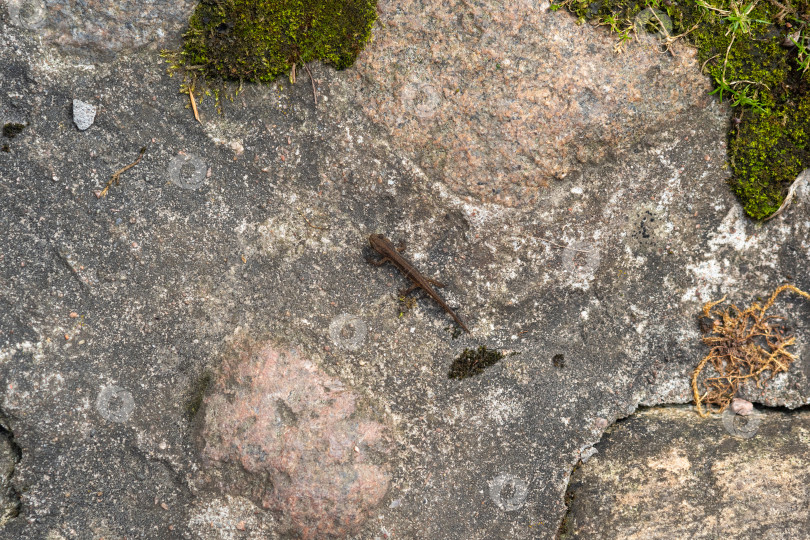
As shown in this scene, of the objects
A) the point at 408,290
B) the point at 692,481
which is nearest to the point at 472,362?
the point at 408,290

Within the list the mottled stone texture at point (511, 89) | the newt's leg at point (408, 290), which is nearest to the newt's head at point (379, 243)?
the newt's leg at point (408, 290)

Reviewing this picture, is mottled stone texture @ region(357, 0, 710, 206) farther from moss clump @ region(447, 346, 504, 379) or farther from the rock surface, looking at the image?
moss clump @ region(447, 346, 504, 379)

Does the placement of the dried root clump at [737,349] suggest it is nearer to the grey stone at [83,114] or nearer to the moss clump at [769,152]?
the moss clump at [769,152]

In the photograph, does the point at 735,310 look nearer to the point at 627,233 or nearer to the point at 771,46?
the point at 627,233

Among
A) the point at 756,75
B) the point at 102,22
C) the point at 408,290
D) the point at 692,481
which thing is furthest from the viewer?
the point at 408,290

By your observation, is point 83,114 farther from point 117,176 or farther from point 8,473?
point 8,473

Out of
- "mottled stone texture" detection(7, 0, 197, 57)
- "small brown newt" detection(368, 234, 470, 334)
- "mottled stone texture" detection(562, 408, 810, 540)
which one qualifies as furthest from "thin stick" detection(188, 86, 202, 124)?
"mottled stone texture" detection(562, 408, 810, 540)

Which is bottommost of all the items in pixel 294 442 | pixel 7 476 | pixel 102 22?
pixel 7 476
